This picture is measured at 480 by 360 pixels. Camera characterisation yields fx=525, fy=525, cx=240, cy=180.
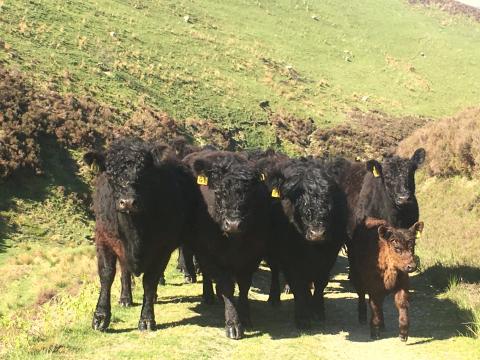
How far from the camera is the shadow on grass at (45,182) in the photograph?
60.6ft

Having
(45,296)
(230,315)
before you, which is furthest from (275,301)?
(45,296)

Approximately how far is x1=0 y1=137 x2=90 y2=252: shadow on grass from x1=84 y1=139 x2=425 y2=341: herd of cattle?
1148 cm

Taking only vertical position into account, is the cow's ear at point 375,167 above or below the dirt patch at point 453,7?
below

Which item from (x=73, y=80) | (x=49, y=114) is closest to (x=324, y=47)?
(x=73, y=80)

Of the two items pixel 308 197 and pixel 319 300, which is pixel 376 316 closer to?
pixel 319 300

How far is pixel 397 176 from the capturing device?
983 cm

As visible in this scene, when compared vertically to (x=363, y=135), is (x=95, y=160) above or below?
below

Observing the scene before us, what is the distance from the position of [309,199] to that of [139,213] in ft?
8.03

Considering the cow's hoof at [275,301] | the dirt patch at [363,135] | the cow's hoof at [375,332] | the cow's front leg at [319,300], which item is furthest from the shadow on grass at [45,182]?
the dirt patch at [363,135]

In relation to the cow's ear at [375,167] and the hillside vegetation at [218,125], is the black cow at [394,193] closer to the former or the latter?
the cow's ear at [375,167]

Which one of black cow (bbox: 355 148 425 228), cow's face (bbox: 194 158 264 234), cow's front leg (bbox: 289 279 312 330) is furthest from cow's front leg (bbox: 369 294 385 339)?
black cow (bbox: 355 148 425 228)

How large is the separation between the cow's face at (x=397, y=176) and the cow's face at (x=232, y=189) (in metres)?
3.36

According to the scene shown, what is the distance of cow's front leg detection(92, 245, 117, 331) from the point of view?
291 inches

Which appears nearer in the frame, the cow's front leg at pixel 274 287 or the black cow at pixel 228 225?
the black cow at pixel 228 225
